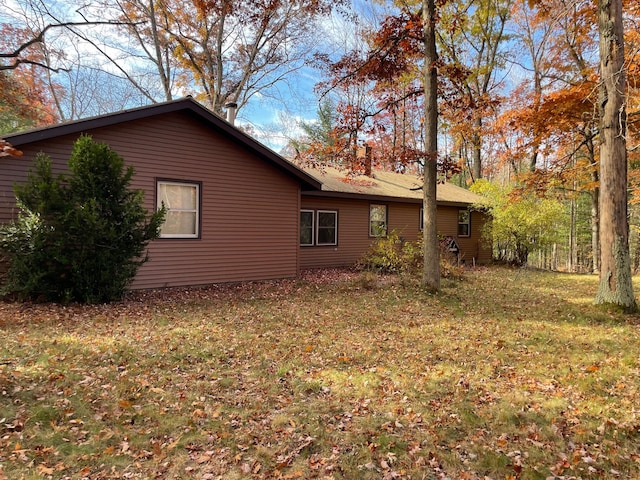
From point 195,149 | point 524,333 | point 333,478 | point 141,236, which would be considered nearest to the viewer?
point 333,478

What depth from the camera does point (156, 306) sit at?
305 inches

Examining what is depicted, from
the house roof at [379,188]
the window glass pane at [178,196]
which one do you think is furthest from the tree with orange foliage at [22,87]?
the house roof at [379,188]

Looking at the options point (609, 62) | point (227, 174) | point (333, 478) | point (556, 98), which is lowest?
point (333, 478)

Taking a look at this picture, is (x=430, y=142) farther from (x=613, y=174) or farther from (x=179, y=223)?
(x=179, y=223)

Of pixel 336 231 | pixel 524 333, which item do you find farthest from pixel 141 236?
pixel 336 231

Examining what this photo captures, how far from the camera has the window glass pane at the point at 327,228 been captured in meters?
14.7

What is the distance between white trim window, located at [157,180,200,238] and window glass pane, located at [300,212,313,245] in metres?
4.94

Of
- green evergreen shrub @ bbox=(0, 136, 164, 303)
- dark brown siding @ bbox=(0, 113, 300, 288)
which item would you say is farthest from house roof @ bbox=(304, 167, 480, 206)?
green evergreen shrub @ bbox=(0, 136, 164, 303)

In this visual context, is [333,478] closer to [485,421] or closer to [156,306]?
[485,421]

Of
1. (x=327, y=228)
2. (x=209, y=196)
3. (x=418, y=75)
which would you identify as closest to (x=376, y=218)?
(x=327, y=228)

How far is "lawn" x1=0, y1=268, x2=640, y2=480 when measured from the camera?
2.89 metres

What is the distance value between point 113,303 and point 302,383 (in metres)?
5.13

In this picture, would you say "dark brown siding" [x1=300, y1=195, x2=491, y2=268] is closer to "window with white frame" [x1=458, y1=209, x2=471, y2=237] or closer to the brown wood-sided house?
"window with white frame" [x1=458, y1=209, x2=471, y2=237]

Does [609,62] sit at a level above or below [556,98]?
below
